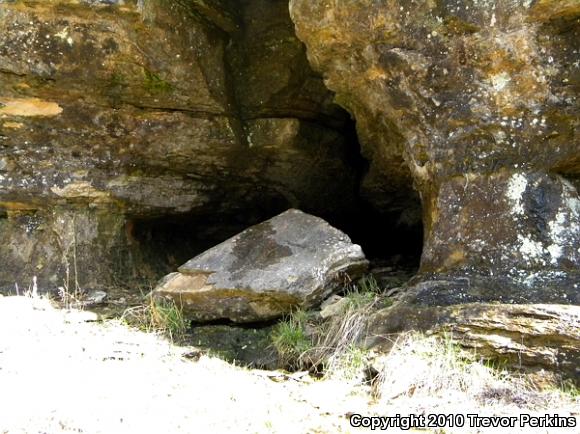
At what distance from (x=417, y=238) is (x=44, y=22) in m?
3.79

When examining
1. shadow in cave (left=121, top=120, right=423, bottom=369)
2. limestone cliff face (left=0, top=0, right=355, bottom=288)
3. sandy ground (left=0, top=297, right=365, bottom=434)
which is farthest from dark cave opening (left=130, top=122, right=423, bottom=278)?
sandy ground (left=0, top=297, right=365, bottom=434)

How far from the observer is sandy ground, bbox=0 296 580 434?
2.80 metres

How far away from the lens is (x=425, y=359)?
3309mm

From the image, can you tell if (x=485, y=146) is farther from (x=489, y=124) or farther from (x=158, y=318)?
(x=158, y=318)

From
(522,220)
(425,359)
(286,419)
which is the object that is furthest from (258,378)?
(522,220)

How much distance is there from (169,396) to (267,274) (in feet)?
4.55

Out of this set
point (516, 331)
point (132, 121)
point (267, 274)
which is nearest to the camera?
point (516, 331)

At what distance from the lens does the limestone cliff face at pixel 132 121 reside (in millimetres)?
4773

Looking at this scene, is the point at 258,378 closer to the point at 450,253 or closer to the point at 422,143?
the point at 450,253

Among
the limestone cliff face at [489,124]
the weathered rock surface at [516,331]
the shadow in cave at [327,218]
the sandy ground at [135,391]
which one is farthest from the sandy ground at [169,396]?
the shadow in cave at [327,218]

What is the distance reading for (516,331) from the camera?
129 inches

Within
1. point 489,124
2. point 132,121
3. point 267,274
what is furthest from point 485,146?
point 132,121

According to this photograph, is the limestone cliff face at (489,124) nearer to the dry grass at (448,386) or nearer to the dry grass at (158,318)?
the dry grass at (448,386)

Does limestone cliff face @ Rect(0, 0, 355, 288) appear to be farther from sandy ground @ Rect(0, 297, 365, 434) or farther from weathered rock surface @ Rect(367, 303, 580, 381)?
weathered rock surface @ Rect(367, 303, 580, 381)
